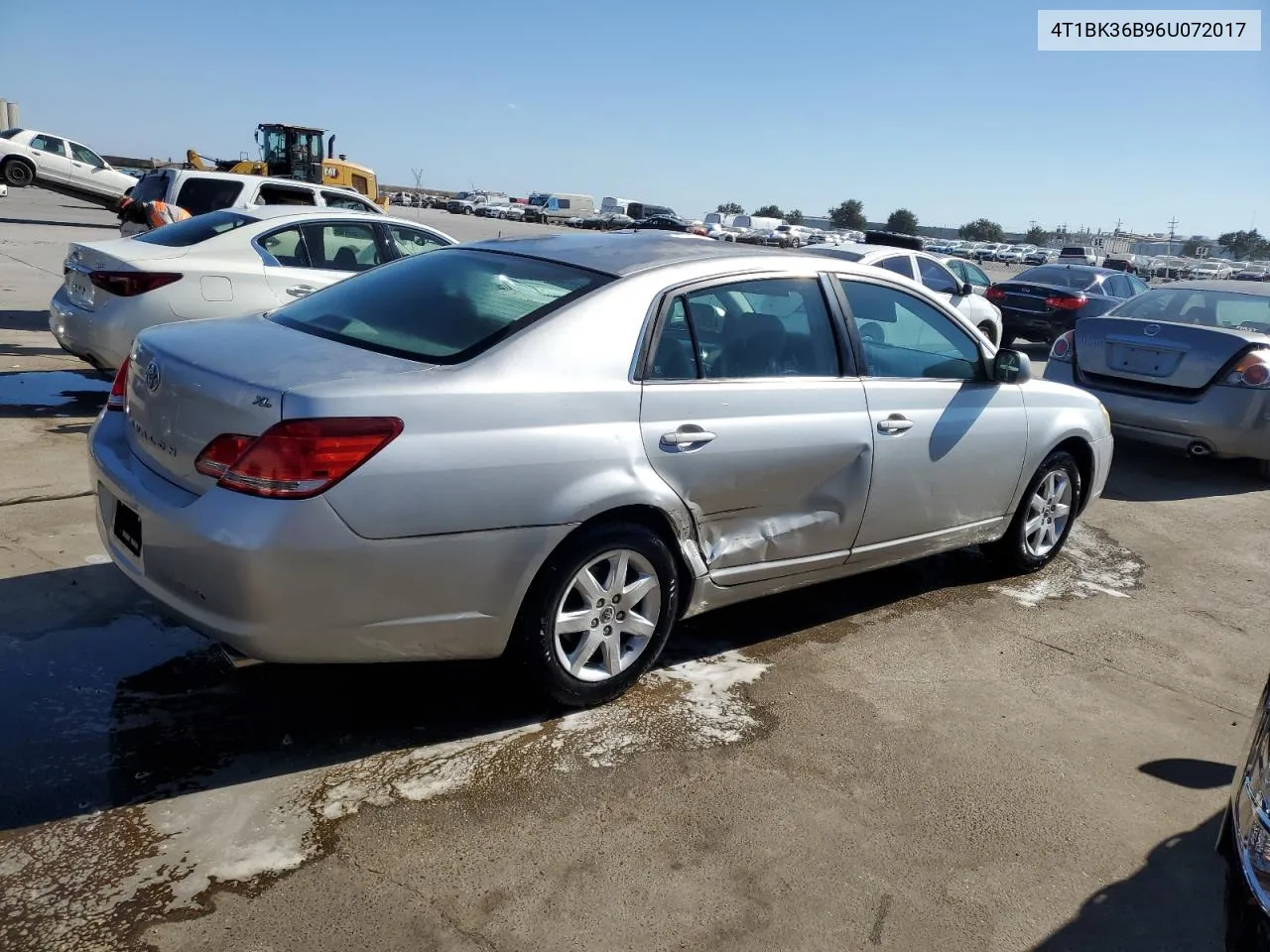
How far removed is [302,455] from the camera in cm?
302

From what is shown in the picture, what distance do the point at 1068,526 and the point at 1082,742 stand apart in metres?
2.25

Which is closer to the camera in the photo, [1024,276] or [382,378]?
[382,378]

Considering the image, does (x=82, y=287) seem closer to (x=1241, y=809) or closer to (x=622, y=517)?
(x=622, y=517)

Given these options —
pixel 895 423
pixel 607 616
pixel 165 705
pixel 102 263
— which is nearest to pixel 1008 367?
pixel 895 423

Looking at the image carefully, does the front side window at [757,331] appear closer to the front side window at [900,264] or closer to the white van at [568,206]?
the front side window at [900,264]

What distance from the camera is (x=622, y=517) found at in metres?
3.65

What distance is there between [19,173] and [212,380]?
31.2 metres

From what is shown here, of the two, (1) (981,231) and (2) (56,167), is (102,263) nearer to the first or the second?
(2) (56,167)

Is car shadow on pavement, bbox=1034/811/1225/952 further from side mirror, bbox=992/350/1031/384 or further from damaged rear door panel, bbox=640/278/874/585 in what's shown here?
side mirror, bbox=992/350/1031/384

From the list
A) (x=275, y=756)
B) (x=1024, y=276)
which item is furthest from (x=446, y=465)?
(x=1024, y=276)

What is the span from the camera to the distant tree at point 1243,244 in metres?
111

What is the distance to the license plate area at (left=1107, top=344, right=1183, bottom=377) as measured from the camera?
27.0 ft

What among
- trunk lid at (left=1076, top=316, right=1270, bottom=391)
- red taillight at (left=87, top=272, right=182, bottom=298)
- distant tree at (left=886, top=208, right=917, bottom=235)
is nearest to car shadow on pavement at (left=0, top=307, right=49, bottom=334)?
red taillight at (left=87, top=272, right=182, bottom=298)

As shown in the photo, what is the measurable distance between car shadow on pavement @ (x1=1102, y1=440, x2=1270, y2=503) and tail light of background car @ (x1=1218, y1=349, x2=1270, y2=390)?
2.81 ft
